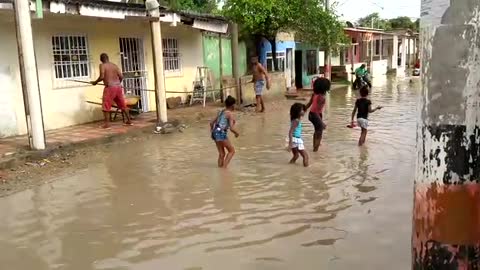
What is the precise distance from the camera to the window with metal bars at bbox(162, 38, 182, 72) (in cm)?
1567

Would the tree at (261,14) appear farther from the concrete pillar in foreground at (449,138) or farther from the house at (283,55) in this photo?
the concrete pillar in foreground at (449,138)

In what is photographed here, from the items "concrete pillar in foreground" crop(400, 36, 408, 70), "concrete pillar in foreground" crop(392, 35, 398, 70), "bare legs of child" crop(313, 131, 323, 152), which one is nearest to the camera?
"bare legs of child" crop(313, 131, 323, 152)

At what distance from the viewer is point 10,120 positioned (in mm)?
10453

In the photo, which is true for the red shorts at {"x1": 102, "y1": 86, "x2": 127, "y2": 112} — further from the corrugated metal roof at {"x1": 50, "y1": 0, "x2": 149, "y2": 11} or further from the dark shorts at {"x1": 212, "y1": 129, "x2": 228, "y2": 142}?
the dark shorts at {"x1": 212, "y1": 129, "x2": 228, "y2": 142}

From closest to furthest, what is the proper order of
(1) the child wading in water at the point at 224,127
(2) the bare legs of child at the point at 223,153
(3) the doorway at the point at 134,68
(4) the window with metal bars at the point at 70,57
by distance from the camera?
(1) the child wading in water at the point at 224,127, (2) the bare legs of child at the point at 223,153, (4) the window with metal bars at the point at 70,57, (3) the doorway at the point at 134,68

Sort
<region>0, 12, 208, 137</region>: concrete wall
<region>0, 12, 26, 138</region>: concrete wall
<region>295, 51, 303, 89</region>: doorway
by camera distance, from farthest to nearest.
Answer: <region>295, 51, 303, 89</region>: doorway
<region>0, 12, 208, 137</region>: concrete wall
<region>0, 12, 26, 138</region>: concrete wall

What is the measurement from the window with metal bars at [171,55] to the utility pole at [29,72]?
6969mm

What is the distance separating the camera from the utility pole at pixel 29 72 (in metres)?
8.51

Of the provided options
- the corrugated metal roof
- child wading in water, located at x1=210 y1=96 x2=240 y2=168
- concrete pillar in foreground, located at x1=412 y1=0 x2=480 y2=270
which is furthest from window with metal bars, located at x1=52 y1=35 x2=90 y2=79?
concrete pillar in foreground, located at x1=412 y1=0 x2=480 y2=270

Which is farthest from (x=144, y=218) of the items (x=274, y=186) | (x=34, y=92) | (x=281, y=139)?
(x=281, y=139)

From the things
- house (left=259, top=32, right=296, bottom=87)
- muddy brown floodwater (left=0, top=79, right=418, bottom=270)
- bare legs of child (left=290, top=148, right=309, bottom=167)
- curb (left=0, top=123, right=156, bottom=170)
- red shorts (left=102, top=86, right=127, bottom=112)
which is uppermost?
house (left=259, top=32, right=296, bottom=87)

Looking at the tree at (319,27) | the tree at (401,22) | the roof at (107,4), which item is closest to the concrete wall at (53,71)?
the roof at (107,4)

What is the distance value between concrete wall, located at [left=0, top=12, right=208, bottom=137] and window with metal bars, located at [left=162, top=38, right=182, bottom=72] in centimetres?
71

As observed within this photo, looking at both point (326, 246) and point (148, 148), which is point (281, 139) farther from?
→ point (326, 246)
